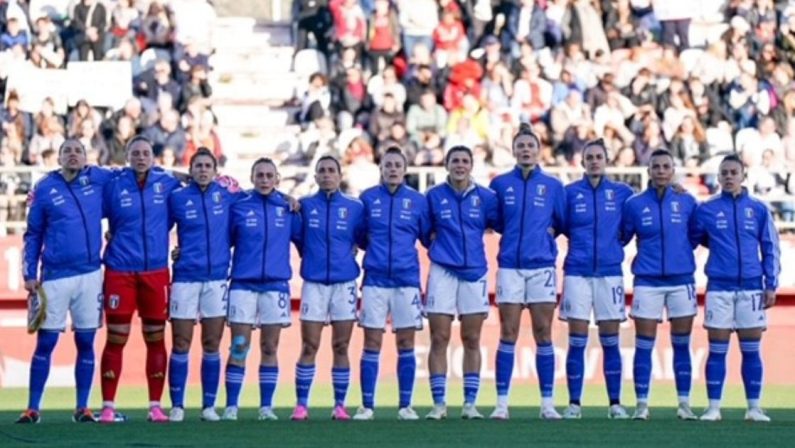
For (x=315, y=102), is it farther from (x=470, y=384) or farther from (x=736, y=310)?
(x=736, y=310)

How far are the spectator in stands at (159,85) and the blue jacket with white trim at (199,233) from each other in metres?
8.70

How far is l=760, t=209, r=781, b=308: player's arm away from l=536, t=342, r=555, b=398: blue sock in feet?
6.11

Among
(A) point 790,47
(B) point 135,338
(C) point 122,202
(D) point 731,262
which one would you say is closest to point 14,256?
(B) point 135,338

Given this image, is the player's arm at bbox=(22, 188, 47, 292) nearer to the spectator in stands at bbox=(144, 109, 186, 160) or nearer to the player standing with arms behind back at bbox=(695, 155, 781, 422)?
the player standing with arms behind back at bbox=(695, 155, 781, 422)

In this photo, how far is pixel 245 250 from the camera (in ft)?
66.0

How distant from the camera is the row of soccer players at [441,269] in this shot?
20016 mm

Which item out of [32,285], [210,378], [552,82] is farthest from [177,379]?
[552,82]

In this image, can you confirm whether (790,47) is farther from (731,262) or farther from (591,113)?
(731,262)

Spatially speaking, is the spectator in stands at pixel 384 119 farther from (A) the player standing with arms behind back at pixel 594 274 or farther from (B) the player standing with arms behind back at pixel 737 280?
(B) the player standing with arms behind back at pixel 737 280

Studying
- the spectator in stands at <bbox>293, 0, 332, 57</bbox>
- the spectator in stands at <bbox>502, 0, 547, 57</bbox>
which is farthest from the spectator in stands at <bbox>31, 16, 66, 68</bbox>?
the spectator in stands at <bbox>502, 0, 547, 57</bbox>

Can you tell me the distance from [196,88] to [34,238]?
30.9ft

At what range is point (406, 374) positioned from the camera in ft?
66.3

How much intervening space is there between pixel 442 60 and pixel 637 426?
1170 cm

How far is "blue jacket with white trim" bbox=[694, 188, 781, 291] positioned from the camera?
20172 mm
